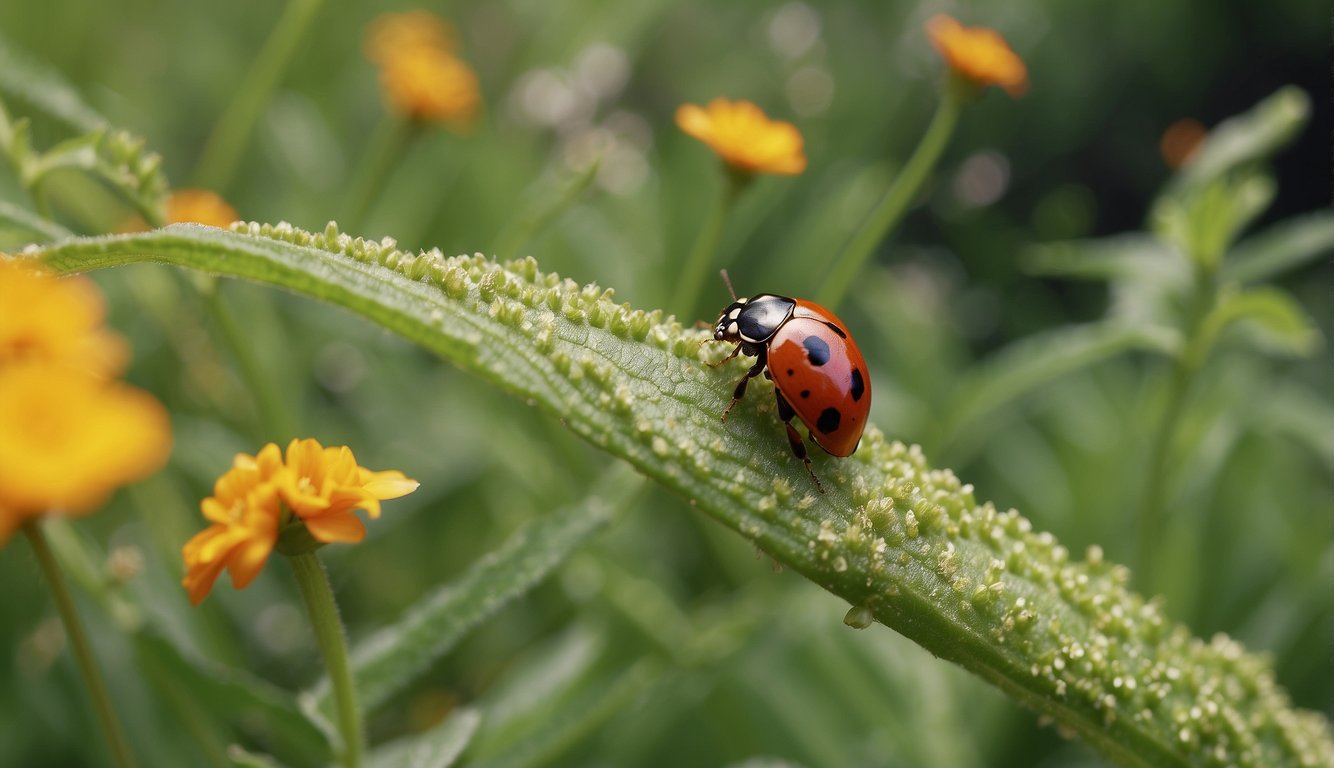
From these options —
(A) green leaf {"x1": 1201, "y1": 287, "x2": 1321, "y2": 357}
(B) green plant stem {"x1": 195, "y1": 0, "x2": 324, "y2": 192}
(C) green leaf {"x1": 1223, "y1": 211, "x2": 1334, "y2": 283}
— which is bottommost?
(B) green plant stem {"x1": 195, "y1": 0, "x2": 324, "y2": 192}

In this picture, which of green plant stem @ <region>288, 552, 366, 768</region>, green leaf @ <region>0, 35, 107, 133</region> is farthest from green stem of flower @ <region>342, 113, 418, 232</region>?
green plant stem @ <region>288, 552, 366, 768</region>

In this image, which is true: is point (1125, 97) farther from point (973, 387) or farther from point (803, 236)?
point (973, 387)

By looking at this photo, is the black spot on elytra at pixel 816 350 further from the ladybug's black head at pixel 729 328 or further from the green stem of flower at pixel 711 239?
the green stem of flower at pixel 711 239

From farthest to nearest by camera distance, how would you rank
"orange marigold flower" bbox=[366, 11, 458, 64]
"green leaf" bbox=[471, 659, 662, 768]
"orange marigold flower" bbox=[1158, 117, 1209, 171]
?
"orange marigold flower" bbox=[1158, 117, 1209, 171]
"orange marigold flower" bbox=[366, 11, 458, 64]
"green leaf" bbox=[471, 659, 662, 768]

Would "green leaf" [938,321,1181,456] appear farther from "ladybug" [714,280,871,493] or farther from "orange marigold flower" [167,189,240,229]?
"orange marigold flower" [167,189,240,229]

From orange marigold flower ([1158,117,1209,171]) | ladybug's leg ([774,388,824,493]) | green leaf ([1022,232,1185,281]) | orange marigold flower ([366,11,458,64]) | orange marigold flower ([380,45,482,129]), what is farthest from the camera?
orange marigold flower ([1158,117,1209,171])

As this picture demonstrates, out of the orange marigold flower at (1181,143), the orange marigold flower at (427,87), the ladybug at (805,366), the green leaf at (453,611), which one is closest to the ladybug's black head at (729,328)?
the ladybug at (805,366)

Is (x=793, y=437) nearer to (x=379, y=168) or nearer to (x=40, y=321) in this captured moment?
(x=40, y=321)

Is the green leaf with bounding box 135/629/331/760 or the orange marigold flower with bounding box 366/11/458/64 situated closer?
the green leaf with bounding box 135/629/331/760
